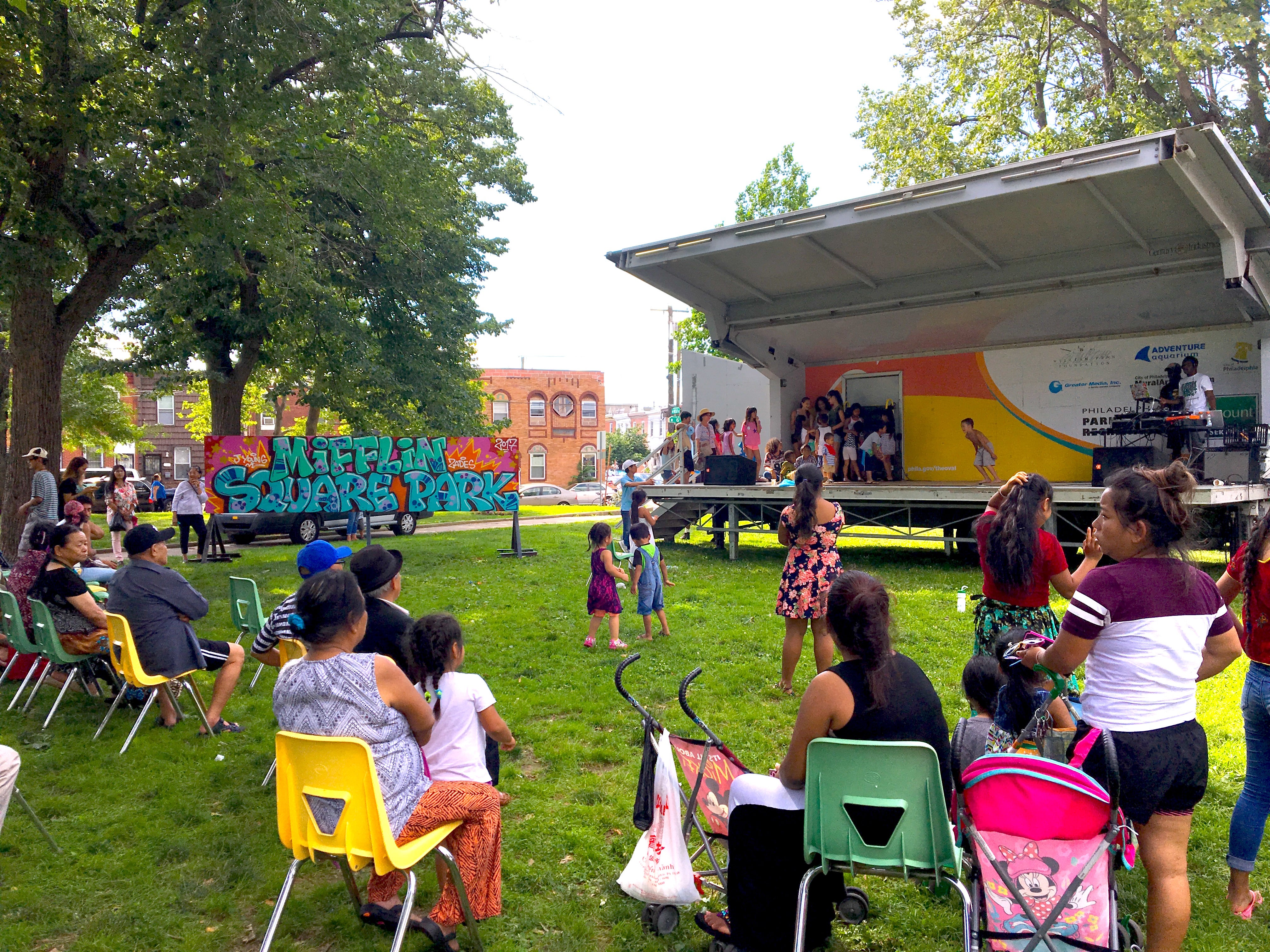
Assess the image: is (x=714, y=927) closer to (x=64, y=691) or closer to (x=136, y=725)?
(x=136, y=725)

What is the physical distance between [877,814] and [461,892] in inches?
57.3

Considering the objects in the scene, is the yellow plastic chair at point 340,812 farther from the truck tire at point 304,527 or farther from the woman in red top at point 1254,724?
the truck tire at point 304,527

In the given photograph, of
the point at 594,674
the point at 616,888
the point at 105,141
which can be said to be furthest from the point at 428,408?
the point at 616,888

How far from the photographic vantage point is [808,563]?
18.7ft

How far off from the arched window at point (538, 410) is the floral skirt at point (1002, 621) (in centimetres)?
5139

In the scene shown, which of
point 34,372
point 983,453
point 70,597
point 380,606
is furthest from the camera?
point 983,453

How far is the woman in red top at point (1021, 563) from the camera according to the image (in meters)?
3.89

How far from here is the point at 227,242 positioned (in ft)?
35.2

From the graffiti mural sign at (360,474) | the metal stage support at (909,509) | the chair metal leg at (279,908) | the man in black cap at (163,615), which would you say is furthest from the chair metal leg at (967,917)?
the graffiti mural sign at (360,474)

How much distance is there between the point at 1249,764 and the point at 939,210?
30.0 feet

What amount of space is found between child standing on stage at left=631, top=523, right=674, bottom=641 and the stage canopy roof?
19.3 ft

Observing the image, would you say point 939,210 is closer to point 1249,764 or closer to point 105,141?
point 1249,764

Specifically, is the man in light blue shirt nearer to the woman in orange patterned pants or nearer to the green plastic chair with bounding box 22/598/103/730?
the green plastic chair with bounding box 22/598/103/730

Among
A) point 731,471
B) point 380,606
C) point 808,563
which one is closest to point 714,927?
point 380,606
